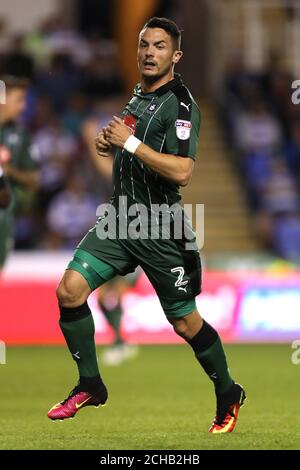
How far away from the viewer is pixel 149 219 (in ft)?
22.8

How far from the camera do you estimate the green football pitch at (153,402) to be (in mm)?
6566

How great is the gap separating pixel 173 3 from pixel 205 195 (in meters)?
3.68

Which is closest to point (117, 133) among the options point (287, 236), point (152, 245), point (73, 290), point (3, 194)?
point (152, 245)

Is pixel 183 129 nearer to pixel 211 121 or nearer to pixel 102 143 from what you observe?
pixel 102 143

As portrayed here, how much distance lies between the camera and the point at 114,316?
39.7 ft

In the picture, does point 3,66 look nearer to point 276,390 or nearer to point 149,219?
point 276,390

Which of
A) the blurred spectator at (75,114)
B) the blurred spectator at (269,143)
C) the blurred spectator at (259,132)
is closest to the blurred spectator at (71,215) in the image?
the blurred spectator at (75,114)

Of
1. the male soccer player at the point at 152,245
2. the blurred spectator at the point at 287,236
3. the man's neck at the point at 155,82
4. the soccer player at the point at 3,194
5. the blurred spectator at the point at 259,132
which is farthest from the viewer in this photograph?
the blurred spectator at the point at 259,132

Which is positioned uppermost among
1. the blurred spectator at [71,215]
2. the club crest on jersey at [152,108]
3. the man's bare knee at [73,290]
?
the club crest on jersey at [152,108]

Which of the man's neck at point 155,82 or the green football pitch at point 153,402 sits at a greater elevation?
the man's neck at point 155,82

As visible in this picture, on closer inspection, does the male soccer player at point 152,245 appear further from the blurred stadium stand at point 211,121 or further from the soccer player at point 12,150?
the blurred stadium stand at point 211,121

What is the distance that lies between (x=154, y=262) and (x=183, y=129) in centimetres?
76

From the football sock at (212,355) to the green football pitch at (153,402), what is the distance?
11.5 inches

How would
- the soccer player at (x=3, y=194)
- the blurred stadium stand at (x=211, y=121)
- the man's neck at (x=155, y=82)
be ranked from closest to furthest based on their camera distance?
the man's neck at (x=155, y=82) → the soccer player at (x=3, y=194) → the blurred stadium stand at (x=211, y=121)
